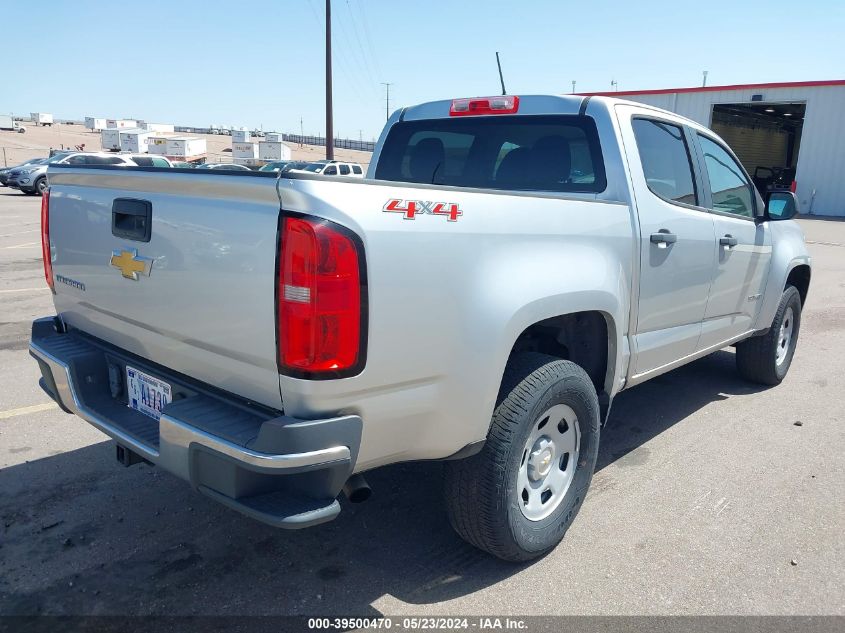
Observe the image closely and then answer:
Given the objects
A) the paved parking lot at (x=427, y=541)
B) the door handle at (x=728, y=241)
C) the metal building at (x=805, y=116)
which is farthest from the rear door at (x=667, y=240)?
the metal building at (x=805, y=116)

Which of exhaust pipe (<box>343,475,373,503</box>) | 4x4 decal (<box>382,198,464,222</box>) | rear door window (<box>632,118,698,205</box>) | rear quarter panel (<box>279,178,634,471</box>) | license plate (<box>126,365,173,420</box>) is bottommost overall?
exhaust pipe (<box>343,475,373,503</box>)

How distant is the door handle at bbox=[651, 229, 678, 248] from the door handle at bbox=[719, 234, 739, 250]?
0.70 metres

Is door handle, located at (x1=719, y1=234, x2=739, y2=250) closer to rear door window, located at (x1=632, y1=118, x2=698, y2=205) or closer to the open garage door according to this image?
rear door window, located at (x1=632, y1=118, x2=698, y2=205)

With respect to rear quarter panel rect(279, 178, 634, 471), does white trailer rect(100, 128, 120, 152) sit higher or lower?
higher

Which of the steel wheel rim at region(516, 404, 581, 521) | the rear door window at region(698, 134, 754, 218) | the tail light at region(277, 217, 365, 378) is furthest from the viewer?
the rear door window at region(698, 134, 754, 218)

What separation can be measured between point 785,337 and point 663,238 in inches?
117

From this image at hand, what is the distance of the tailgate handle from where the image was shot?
251 centimetres

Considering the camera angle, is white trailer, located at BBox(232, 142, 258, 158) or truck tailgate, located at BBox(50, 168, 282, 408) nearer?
truck tailgate, located at BBox(50, 168, 282, 408)

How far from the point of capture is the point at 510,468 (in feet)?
8.86

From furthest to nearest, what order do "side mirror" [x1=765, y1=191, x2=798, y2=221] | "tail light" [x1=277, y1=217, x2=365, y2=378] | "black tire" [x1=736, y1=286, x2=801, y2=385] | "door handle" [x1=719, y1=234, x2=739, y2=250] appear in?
"black tire" [x1=736, y1=286, x2=801, y2=385] → "side mirror" [x1=765, y1=191, x2=798, y2=221] → "door handle" [x1=719, y1=234, x2=739, y2=250] → "tail light" [x1=277, y1=217, x2=365, y2=378]

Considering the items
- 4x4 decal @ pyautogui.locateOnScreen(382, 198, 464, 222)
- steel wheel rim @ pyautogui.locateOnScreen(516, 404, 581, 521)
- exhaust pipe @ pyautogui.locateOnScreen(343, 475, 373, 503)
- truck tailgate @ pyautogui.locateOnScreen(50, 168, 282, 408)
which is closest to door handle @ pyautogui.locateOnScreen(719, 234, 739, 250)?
steel wheel rim @ pyautogui.locateOnScreen(516, 404, 581, 521)

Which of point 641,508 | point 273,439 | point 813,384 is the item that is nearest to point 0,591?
point 273,439

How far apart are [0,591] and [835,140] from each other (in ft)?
102

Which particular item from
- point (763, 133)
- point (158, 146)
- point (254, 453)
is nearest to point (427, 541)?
point (254, 453)
